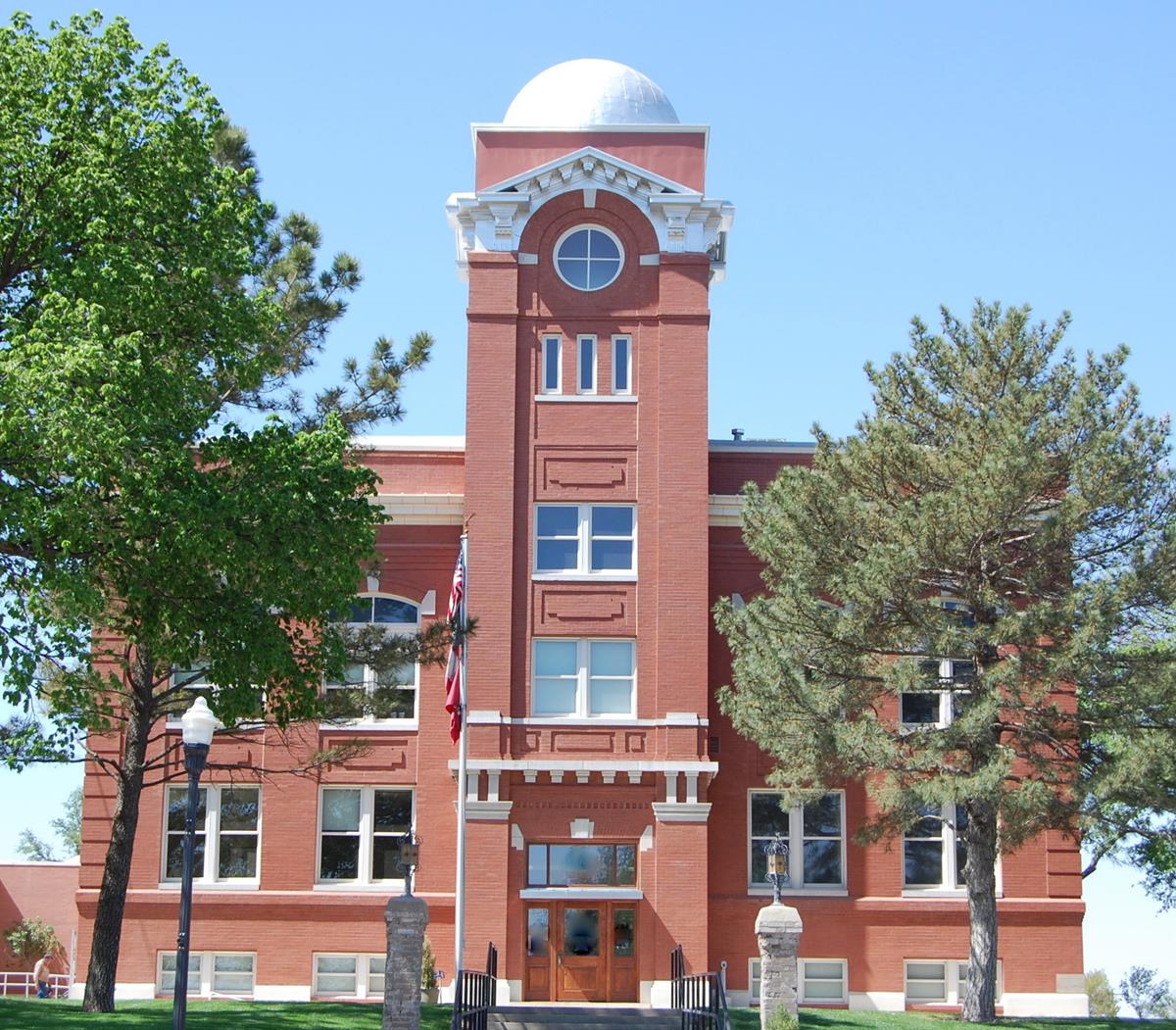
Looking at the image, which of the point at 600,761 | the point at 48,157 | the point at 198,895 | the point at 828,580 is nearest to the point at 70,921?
the point at 198,895

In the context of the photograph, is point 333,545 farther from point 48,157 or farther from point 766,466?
point 766,466

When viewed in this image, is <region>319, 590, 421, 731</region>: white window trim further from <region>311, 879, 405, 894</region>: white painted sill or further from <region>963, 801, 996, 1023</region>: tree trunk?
<region>963, 801, 996, 1023</region>: tree trunk

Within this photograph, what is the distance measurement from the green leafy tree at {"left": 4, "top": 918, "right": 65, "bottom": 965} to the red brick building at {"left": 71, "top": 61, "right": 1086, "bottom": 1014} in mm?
9527

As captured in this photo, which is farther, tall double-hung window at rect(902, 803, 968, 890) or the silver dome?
the silver dome

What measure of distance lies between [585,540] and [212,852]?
969 centimetres

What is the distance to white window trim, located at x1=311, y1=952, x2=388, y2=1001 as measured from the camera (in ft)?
111

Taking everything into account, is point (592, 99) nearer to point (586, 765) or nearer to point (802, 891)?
point (586, 765)

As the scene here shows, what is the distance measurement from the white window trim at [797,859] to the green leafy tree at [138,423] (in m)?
13.4

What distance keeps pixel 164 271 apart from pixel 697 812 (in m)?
15.9

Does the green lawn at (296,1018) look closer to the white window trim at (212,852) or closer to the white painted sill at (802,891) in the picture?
the white painted sill at (802,891)

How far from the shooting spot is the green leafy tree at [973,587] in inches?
1080

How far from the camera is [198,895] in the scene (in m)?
34.3

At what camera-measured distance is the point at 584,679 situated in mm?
34219

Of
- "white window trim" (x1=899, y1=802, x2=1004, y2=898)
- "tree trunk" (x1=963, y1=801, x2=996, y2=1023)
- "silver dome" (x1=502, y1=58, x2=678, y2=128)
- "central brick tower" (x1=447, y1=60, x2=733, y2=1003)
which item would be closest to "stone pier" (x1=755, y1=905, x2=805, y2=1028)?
"tree trunk" (x1=963, y1=801, x2=996, y2=1023)
